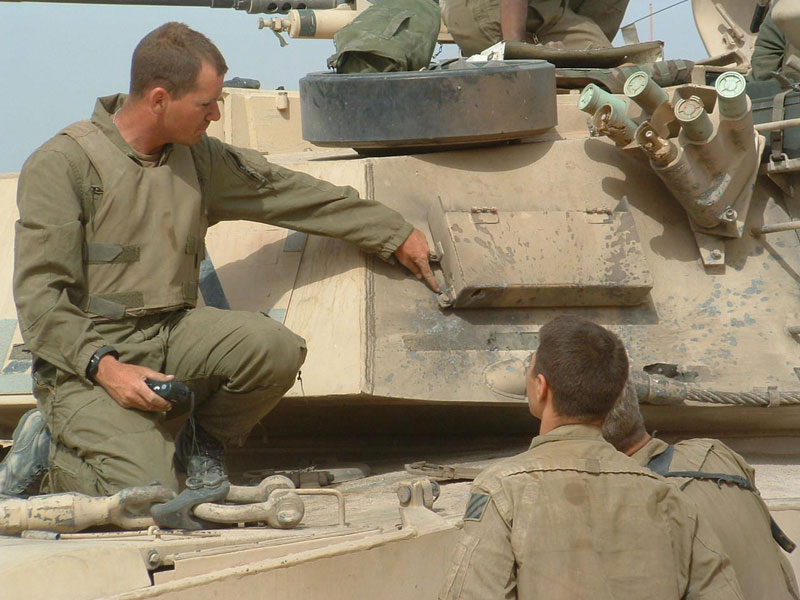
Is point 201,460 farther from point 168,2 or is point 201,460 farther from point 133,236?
point 168,2

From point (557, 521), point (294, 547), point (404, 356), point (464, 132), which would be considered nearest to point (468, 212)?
point (464, 132)

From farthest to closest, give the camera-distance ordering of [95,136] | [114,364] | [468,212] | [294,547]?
1. [468,212]
2. [95,136]
3. [114,364]
4. [294,547]

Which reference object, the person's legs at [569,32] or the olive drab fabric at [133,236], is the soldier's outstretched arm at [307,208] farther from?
the person's legs at [569,32]

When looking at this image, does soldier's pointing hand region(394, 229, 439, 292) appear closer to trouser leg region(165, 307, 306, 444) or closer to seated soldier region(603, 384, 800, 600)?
trouser leg region(165, 307, 306, 444)

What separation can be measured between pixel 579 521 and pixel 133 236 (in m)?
1.78

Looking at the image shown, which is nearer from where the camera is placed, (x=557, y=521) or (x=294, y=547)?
(x=557, y=521)

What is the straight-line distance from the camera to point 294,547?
9.52ft

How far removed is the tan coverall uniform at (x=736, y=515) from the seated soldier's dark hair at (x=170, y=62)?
173cm

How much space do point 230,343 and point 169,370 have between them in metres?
0.21

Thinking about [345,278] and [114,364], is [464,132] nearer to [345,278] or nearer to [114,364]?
[345,278]

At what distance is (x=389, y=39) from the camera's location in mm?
4633

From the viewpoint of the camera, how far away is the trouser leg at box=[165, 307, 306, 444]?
12.1 ft

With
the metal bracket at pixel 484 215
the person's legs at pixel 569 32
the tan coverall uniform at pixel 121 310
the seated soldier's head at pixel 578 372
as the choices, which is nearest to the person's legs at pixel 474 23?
the person's legs at pixel 569 32

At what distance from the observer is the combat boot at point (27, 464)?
365 cm
